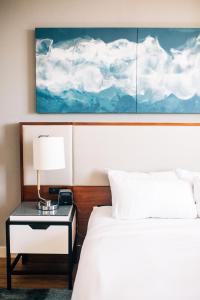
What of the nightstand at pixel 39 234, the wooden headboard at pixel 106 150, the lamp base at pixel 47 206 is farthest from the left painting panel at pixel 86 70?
the nightstand at pixel 39 234

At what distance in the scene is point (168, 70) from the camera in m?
2.86

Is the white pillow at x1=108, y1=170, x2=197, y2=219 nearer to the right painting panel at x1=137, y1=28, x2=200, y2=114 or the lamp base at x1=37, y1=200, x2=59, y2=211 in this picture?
the lamp base at x1=37, y1=200, x2=59, y2=211

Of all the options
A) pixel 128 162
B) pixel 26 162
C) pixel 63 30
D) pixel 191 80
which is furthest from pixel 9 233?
pixel 191 80

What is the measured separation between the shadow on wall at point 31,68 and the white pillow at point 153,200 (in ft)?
A: 3.60

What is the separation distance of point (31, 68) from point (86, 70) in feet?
1.66

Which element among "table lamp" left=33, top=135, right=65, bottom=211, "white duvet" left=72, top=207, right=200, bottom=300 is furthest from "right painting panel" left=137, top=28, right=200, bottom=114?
"white duvet" left=72, top=207, right=200, bottom=300

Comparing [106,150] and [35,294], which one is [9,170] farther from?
[35,294]

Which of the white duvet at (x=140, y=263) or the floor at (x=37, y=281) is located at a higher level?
the white duvet at (x=140, y=263)

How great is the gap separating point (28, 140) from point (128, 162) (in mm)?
920

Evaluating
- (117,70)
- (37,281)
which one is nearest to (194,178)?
(117,70)

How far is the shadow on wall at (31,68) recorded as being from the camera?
289 centimetres

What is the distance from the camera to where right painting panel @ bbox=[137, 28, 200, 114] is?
283 cm

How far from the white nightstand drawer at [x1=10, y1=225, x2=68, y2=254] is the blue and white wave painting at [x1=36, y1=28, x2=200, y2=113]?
3.47 ft

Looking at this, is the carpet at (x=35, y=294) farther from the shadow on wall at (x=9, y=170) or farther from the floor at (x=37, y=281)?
the shadow on wall at (x=9, y=170)
